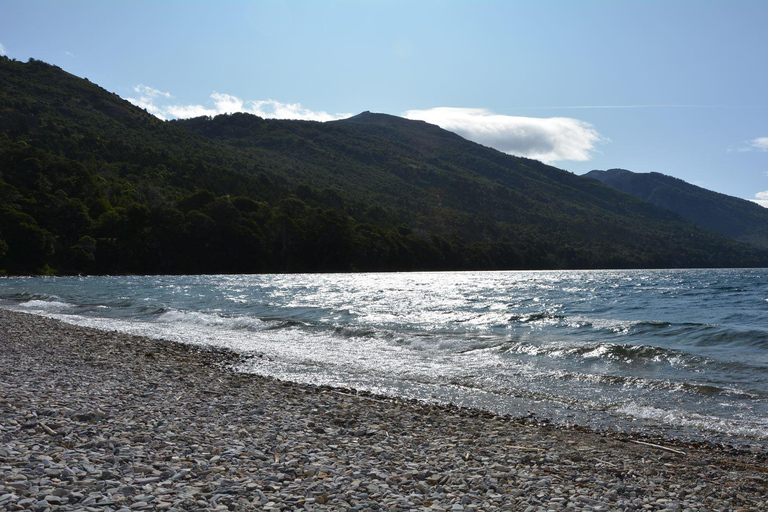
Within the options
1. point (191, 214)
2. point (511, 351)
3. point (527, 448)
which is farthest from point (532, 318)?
point (191, 214)

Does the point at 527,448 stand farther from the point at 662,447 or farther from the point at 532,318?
the point at 532,318

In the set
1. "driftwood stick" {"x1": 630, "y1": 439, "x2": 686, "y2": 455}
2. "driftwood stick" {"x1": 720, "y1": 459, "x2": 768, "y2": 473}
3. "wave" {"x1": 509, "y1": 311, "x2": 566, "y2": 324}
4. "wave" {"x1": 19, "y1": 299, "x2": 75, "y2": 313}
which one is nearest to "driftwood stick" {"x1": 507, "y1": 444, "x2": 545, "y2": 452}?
"driftwood stick" {"x1": 630, "y1": 439, "x2": 686, "y2": 455}

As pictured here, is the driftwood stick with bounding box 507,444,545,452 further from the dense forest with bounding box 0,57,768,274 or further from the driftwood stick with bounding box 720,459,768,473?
the dense forest with bounding box 0,57,768,274

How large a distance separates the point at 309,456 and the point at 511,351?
13.0 metres

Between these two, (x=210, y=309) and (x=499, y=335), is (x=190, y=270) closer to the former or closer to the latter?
(x=210, y=309)


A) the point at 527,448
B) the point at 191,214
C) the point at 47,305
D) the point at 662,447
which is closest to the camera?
the point at 527,448

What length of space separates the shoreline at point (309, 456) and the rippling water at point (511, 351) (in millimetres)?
1761

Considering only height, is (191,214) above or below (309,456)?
above

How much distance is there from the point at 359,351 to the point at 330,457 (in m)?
11.8

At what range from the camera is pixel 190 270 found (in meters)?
99.6

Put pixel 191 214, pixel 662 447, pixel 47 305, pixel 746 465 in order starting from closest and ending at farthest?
pixel 746 465 < pixel 662 447 < pixel 47 305 < pixel 191 214

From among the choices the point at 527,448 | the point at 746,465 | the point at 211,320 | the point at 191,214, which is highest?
the point at 191,214

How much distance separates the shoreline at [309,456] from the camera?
5449 millimetres

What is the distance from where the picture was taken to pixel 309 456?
6.87 metres
